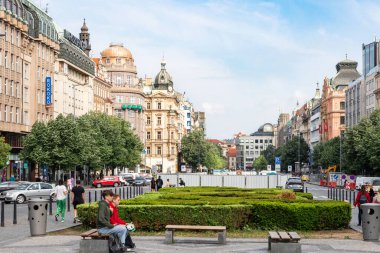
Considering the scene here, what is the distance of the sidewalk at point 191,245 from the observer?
786 inches

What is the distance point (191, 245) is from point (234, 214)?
4250 millimetres

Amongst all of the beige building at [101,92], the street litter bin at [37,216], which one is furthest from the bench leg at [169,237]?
the beige building at [101,92]

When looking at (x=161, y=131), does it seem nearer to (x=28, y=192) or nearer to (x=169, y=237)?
(x=28, y=192)

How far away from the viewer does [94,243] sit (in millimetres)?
19094

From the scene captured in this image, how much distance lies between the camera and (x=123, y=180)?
8338 centimetres

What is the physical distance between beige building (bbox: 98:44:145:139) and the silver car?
10001cm

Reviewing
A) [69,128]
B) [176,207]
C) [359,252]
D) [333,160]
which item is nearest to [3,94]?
[69,128]

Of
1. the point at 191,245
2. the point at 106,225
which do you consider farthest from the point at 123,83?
the point at 106,225

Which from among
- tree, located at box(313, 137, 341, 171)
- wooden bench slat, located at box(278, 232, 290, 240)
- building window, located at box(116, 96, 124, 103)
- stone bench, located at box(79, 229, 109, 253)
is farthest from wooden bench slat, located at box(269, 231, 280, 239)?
building window, located at box(116, 96, 124, 103)

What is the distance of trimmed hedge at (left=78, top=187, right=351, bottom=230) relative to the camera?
81.3ft

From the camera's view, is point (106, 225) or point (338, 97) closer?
point (106, 225)

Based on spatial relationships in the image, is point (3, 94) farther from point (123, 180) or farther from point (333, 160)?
point (333, 160)

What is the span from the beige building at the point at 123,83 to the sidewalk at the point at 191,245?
124975 millimetres

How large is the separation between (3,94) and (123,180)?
57.1 ft
